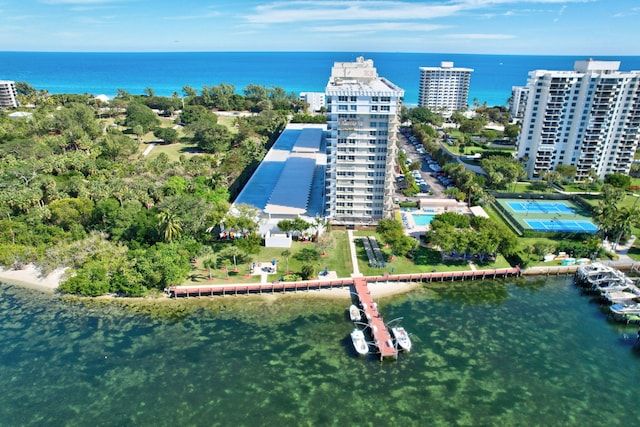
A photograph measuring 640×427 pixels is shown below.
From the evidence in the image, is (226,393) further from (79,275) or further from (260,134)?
(260,134)

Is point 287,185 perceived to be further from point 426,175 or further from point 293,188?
point 426,175

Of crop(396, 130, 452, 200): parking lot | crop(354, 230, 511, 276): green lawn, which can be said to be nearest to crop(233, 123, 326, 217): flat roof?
crop(354, 230, 511, 276): green lawn

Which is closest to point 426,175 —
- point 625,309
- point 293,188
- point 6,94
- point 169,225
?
point 293,188

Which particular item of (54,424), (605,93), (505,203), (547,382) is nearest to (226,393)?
(54,424)

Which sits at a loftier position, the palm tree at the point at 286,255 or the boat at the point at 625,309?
the palm tree at the point at 286,255

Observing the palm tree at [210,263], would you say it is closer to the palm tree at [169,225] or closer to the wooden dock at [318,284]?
the wooden dock at [318,284]

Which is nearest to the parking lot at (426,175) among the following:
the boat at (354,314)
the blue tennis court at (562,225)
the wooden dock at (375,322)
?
the blue tennis court at (562,225)

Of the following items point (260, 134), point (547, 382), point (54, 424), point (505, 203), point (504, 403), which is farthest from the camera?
point (260, 134)
